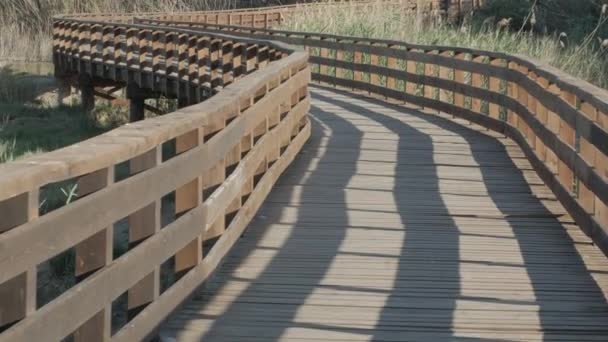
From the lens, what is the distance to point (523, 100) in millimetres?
14961

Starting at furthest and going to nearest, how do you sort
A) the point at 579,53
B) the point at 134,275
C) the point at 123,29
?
the point at 123,29 < the point at 579,53 < the point at 134,275

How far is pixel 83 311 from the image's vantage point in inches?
204

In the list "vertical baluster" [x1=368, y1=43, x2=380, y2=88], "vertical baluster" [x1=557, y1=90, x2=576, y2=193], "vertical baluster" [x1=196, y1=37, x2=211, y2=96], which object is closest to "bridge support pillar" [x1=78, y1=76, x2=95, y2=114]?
"vertical baluster" [x1=196, y1=37, x2=211, y2=96]

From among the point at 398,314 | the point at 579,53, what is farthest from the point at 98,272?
the point at 579,53

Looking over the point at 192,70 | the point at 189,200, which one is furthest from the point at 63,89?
the point at 189,200

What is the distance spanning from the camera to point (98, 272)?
5434 millimetres

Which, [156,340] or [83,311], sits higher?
[83,311]

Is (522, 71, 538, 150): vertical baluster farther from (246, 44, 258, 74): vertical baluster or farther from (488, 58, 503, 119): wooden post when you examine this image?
(246, 44, 258, 74): vertical baluster

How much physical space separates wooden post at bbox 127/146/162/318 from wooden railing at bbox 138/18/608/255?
323 cm

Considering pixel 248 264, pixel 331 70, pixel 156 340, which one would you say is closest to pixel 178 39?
pixel 331 70

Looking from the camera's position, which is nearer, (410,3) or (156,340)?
(156,340)

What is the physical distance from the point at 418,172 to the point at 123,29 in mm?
17253

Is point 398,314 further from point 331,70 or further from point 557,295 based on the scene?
point 331,70

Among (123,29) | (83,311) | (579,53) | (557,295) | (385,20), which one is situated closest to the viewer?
(83,311)
